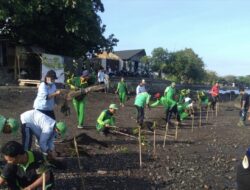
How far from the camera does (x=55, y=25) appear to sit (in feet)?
105

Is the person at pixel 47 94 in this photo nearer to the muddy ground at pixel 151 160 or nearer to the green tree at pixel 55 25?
the muddy ground at pixel 151 160

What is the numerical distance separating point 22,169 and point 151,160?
581cm

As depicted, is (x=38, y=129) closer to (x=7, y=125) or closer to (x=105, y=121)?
(x=7, y=125)

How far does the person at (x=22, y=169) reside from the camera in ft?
19.6

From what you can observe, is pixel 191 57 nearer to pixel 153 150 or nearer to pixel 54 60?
pixel 54 60

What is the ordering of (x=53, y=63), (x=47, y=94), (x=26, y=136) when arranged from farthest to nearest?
(x=53, y=63)
(x=47, y=94)
(x=26, y=136)

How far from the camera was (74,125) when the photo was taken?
17062 mm

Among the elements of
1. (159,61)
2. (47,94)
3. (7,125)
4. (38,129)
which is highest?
(159,61)

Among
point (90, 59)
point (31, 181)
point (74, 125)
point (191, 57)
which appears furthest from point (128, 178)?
point (191, 57)

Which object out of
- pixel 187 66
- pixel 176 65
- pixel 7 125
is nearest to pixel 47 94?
pixel 7 125

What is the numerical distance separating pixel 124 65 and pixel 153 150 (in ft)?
152

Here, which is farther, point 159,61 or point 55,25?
Result: point 159,61

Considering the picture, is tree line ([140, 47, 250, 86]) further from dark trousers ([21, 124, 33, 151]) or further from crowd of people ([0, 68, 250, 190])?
dark trousers ([21, 124, 33, 151])

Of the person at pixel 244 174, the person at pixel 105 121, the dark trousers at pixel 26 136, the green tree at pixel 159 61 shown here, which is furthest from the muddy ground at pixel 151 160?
the green tree at pixel 159 61
